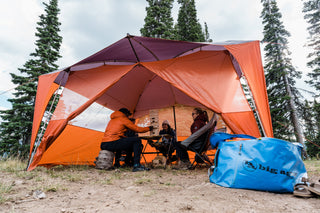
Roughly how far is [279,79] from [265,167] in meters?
10.4

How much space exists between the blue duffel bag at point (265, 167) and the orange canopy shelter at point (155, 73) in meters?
0.99

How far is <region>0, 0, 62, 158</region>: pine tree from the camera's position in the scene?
8.09 meters

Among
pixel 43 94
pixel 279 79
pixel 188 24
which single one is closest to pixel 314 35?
pixel 279 79

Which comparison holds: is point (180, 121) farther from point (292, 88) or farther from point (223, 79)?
point (292, 88)

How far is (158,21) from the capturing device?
531 inches

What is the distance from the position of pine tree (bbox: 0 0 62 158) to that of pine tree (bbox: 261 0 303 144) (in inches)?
460

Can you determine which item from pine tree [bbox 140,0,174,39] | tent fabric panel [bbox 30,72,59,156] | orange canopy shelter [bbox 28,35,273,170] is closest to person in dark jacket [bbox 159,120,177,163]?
orange canopy shelter [bbox 28,35,273,170]

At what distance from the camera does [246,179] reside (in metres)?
2.08

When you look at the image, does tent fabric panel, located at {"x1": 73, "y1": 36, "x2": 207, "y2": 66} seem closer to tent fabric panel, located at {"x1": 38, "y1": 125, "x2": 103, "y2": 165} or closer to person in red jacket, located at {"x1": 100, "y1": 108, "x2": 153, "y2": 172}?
person in red jacket, located at {"x1": 100, "y1": 108, "x2": 153, "y2": 172}

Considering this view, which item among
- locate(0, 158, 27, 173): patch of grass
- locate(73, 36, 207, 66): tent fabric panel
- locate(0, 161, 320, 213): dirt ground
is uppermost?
locate(73, 36, 207, 66): tent fabric panel

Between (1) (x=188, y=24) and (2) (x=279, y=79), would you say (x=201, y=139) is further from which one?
(1) (x=188, y=24)

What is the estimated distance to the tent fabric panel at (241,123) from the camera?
11.1ft

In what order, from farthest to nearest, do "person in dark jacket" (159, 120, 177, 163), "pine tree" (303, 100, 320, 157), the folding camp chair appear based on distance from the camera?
1. "pine tree" (303, 100, 320, 157)
2. "person in dark jacket" (159, 120, 177, 163)
3. the folding camp chair

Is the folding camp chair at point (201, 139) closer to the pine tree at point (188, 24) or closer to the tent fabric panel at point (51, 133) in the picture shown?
the tent fabric panel at point (51, 133)
